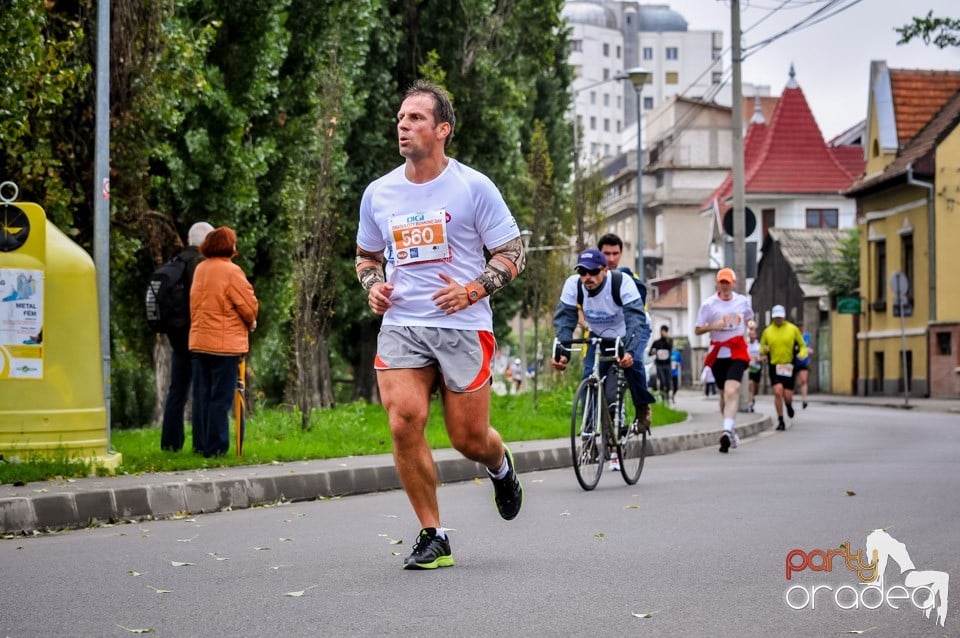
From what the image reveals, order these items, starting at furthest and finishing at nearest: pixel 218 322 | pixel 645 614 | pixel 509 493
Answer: pixel 218 322 → pixel 509 493 → pixel 645 614

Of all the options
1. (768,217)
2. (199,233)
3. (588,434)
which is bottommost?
(588,434)

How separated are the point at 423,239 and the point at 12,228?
603cm

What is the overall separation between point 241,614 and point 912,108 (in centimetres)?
4532

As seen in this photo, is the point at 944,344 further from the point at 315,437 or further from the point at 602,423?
the point at 602,423

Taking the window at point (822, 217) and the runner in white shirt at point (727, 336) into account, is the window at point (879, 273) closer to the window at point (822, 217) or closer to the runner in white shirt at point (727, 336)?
the window at point (822, 217)

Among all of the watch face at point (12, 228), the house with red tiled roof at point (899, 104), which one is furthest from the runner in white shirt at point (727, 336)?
the house with red tiled roof at point (899, 104)

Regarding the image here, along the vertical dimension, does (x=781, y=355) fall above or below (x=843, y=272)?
below

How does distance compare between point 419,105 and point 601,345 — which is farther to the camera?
point 601,345

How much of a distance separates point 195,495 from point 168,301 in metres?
2.68

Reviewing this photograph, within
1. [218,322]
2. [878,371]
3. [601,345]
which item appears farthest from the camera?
[878,371]

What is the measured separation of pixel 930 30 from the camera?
29.6 metres

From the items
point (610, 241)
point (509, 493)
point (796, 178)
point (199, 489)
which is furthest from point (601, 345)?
point (796, 178)

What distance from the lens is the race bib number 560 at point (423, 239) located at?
7.45m

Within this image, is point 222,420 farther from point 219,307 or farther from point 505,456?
point 505,456
